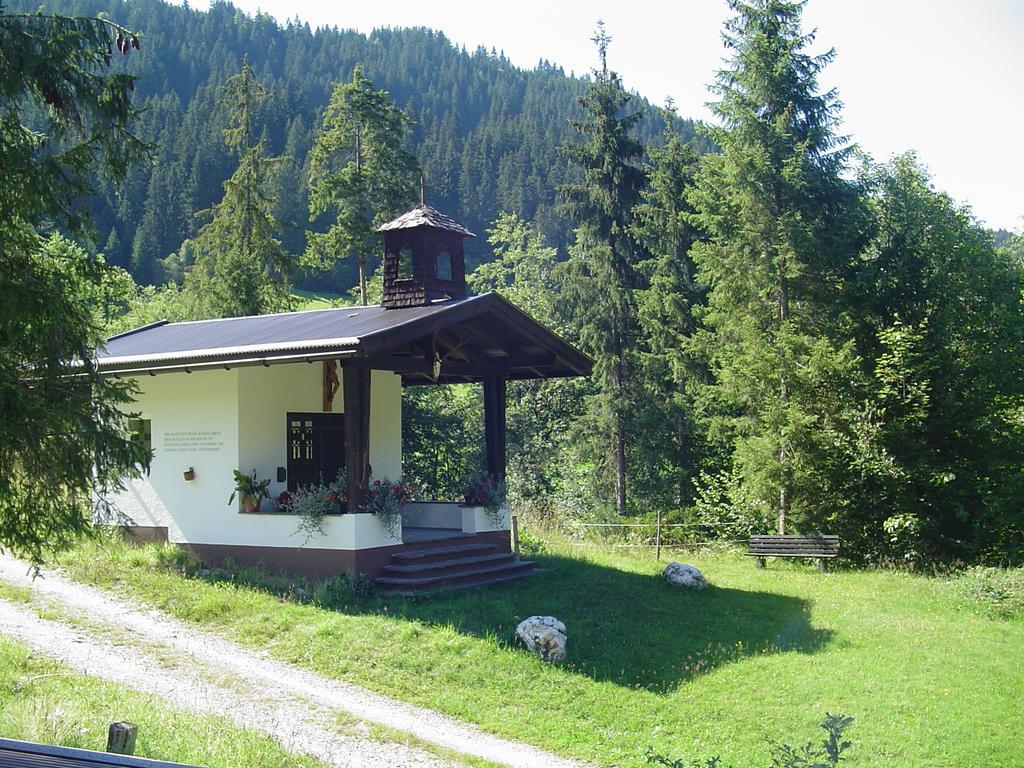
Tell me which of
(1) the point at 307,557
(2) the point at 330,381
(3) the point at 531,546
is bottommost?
(3) the point at 531,546

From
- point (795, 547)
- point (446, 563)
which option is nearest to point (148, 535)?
point (446, 563)

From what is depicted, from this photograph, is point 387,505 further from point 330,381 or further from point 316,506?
point 330,381

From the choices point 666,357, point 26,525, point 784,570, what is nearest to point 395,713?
point 26,525

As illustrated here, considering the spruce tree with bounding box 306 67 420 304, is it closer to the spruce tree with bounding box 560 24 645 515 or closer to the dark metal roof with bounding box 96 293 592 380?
the spruce tree with bounding box 560 24 645 515

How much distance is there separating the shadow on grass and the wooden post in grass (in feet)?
20.2

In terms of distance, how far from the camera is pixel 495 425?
54.4 feet

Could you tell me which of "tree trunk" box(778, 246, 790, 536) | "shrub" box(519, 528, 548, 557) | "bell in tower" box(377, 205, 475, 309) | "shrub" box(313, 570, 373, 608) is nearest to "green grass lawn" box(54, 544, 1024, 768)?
"shrub" box(313, 570, 373, 608)

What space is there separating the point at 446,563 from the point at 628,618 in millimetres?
2769

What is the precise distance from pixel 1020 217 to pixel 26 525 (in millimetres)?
34015

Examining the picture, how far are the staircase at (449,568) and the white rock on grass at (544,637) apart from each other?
7.30ft

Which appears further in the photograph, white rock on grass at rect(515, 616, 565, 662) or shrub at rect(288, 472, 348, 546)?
shrub at rect(288, 472, 348, 546)

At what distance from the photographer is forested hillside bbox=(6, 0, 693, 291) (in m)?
62.5

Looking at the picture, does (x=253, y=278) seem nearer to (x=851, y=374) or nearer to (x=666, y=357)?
(x=666, y=357)

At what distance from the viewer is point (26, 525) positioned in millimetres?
7629
